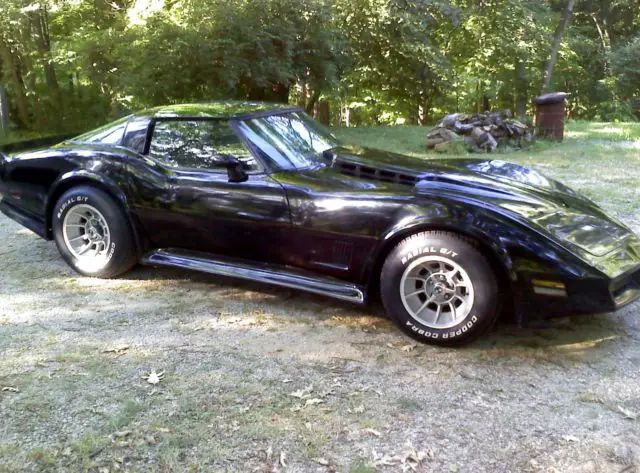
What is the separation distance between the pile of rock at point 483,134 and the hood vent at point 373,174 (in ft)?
24.7

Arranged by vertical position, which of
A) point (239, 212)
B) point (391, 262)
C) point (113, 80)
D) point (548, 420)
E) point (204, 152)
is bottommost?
point (548, 420)

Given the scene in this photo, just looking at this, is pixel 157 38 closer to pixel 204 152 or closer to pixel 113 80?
pixel 113 80

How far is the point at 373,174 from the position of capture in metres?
3.81

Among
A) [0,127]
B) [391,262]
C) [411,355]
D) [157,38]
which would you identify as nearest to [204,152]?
[391,262]

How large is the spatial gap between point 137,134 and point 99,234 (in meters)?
0.80

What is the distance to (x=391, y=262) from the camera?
343cm

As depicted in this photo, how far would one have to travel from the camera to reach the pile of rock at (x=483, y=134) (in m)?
11.3

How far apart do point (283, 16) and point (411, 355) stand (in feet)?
33.6

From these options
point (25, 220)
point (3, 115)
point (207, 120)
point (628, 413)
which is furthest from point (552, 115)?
point (3, 115)

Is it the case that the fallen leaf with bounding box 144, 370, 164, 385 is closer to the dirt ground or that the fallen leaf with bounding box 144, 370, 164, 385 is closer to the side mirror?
the dirt ground

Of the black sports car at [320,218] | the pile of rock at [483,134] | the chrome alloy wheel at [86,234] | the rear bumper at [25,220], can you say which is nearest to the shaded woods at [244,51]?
the pile of rock at [483,134]

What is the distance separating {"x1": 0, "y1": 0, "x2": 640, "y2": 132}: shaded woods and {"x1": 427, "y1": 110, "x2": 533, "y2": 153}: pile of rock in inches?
130

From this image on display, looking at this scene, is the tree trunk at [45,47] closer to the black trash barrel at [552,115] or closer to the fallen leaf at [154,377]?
the black trash barrel at [552,115]

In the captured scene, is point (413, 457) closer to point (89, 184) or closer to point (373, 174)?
point (373, 174)
